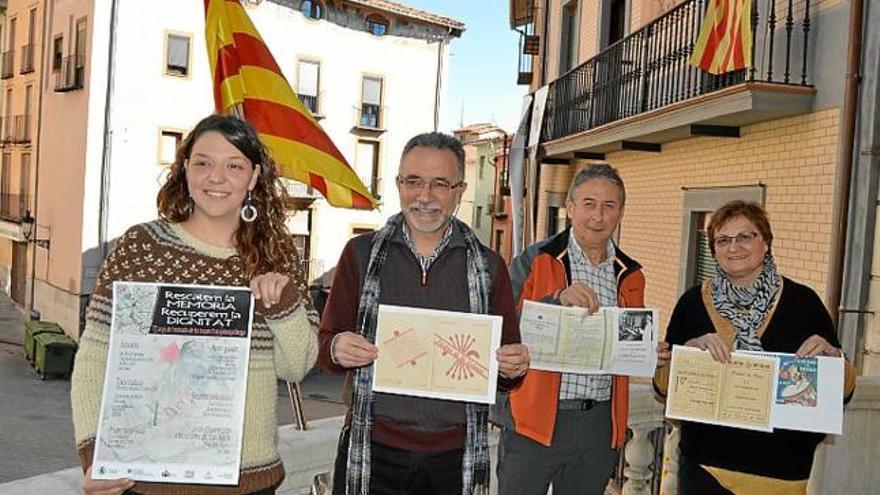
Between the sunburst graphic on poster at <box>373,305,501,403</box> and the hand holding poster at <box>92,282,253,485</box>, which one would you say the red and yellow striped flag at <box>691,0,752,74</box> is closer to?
the sunburst graphic on poster at <box>373,305,501,403</box>

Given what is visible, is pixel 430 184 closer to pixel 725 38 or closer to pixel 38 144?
pixel 725 38

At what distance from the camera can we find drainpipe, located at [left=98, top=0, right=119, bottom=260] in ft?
78.9

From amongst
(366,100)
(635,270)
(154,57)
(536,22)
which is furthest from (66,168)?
(635,270)

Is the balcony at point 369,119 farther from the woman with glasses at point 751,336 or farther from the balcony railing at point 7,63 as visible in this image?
the woman with glasses at point 751,336

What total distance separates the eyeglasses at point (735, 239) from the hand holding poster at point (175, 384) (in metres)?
1.89

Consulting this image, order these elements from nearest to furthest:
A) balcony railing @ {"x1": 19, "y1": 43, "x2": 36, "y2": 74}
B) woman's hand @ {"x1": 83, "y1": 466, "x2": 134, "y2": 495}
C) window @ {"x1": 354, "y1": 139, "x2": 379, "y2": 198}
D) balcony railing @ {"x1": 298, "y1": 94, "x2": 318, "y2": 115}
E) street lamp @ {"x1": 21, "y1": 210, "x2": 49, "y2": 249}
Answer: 1. woman's hand @ {"x1": 83, "y1": 466, "x2": 134, "y2": 495}
2. balcony railing @ {"x1": 298, "y1": 94, "x2": 318, "y2": 115}
3. street lamp @ {"x1": 21, "y1": 210, "x2": 49, "y2": 249}
4. window @ {"x1": 354, "y1": 139, "x2": 379, "y2": 198}
5. balcony railing @ {"x1": 19, "y1": 43, "x2": 36, "y2": 74}

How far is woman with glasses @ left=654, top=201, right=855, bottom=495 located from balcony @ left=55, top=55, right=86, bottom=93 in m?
24.5

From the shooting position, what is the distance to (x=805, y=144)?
7.43m

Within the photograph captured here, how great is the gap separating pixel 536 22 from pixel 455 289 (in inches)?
617

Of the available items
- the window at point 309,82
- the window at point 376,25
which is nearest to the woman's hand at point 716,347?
the window at point 309,82

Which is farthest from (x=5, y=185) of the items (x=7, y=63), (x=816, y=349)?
(x=816, y=349)

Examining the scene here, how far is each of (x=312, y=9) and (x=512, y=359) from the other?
2609 centimetres

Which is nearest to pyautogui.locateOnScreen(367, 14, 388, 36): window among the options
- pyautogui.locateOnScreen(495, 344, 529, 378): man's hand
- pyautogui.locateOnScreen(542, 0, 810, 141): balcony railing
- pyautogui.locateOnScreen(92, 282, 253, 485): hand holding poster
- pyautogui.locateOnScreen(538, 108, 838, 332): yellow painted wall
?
pyautogui.locateOnScreen(542, 0, 810, 141): balcony railing

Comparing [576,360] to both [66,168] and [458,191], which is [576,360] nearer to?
[458,191]
